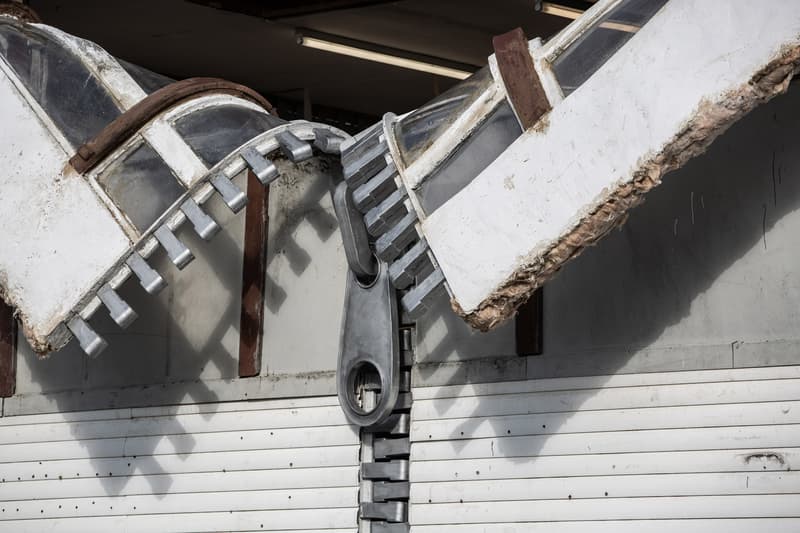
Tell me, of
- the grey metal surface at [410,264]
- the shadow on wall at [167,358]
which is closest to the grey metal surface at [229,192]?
the shadow on wall at [167,358]

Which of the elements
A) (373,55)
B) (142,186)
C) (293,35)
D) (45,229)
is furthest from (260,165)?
(373,55)

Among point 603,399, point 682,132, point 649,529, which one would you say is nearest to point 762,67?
point 682,132

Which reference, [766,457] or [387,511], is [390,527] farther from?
[766,457]

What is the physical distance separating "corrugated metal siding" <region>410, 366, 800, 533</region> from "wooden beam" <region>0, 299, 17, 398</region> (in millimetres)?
3357

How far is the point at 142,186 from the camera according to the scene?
7.85 meters

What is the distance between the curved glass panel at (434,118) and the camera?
6996 millimetres

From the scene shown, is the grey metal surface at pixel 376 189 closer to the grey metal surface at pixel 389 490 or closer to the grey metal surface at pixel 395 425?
the grey metal surface at pixel 395 425

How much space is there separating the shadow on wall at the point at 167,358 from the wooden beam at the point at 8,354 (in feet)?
0.91

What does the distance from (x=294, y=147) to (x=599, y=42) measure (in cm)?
205

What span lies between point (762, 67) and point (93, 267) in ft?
13.5

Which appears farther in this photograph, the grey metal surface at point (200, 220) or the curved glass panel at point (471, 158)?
the grey metal surface at point (200, 220)

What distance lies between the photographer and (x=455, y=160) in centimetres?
694

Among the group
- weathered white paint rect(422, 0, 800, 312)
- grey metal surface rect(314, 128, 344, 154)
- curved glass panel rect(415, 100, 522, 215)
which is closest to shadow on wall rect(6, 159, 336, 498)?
grey metal surface rect(314, 128, 344, 154)

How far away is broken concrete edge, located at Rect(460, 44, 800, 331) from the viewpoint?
19.7 ft
